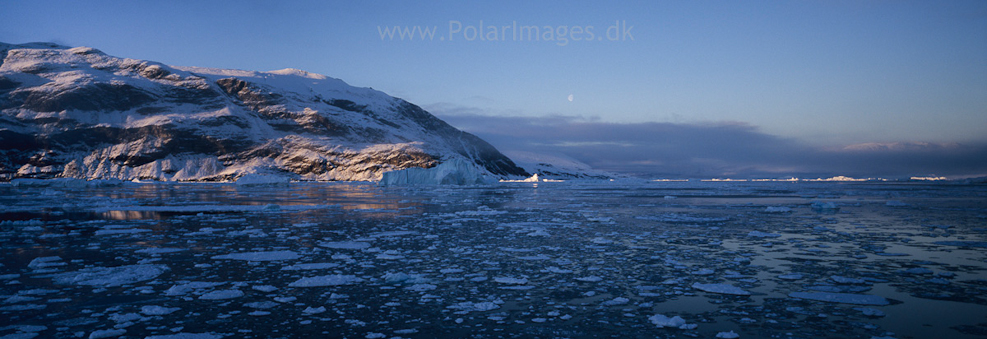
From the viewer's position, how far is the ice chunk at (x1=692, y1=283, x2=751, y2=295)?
577cm

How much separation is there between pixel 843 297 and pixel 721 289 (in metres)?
1.24

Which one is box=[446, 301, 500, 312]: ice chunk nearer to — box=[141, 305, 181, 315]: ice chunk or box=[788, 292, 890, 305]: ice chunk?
box=[141, 305, 181, 315]: ice chunk

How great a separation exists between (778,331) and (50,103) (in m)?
195

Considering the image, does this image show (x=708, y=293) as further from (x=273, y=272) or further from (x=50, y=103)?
(x=50, y=103)

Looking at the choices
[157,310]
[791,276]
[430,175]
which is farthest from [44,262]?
[430,175]

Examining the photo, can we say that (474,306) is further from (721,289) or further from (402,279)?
(721,289)

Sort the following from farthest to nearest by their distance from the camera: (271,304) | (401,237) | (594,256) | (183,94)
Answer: (183,94)
(401,237)
(594,256)
(271,304)

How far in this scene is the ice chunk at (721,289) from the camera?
577 cm

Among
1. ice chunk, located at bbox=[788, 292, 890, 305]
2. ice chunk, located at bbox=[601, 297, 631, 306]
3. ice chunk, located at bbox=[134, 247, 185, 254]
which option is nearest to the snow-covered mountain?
ice chunk, located at bbox=[134, 247, 185, 254]

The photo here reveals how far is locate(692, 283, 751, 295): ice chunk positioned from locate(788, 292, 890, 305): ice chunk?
531 millimetres

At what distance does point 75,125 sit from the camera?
144375 millimetres

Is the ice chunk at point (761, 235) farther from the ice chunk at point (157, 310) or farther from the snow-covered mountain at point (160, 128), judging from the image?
the snow-covered mountain at point (160, 128)

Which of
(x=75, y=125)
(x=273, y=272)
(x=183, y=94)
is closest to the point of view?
(x=273, y=272)

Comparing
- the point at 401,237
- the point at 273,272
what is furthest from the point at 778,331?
the point at 401,237
